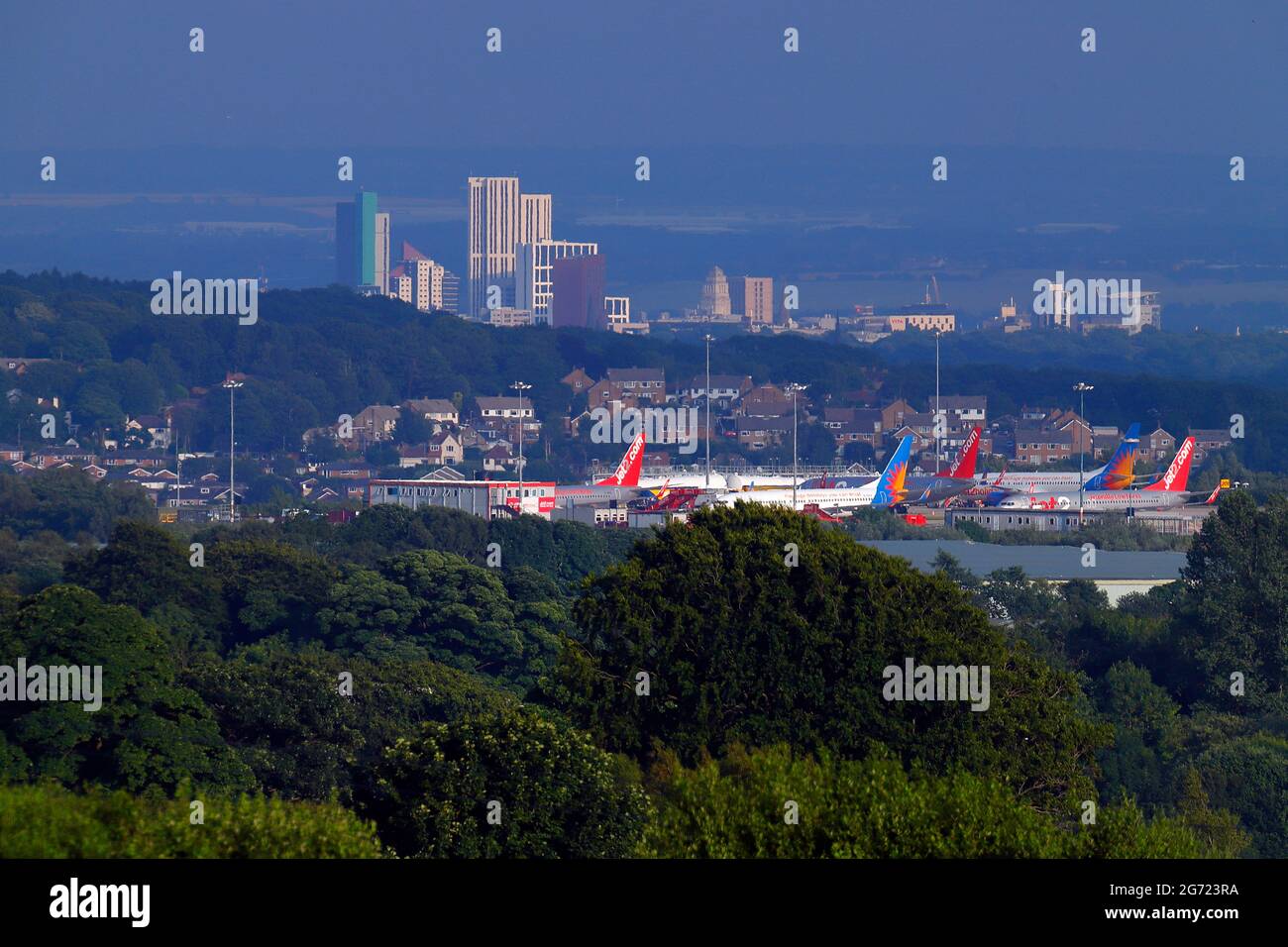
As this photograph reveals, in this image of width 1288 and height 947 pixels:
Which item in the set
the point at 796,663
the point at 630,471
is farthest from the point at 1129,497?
the point at 796,663

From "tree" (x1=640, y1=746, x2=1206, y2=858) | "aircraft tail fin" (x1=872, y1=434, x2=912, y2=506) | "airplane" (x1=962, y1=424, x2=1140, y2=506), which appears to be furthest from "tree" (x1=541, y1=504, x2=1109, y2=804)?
"aircraft tail fin" (x1=872, y1=434, x2=912, y2=506)

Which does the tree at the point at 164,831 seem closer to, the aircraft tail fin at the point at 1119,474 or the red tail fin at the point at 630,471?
the red tail fin at the point at 630,471

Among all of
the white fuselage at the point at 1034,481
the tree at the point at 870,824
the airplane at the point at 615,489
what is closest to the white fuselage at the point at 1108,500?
the white fuselage at the point at 1034,481

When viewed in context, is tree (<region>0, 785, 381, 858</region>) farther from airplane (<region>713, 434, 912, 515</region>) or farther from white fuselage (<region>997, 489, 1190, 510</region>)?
white fuselage (<region>997, 489, 1190, 510</region>)

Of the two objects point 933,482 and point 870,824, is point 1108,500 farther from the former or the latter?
point 870,824

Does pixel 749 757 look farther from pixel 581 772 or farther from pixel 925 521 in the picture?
pixel 925 521

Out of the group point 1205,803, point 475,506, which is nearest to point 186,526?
point 475,506
